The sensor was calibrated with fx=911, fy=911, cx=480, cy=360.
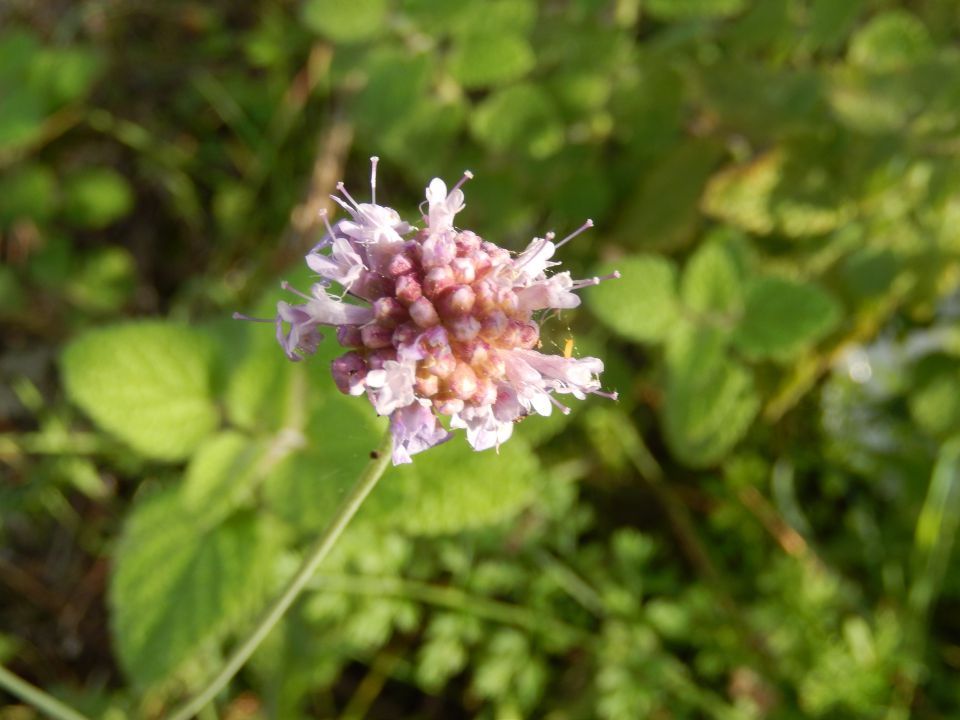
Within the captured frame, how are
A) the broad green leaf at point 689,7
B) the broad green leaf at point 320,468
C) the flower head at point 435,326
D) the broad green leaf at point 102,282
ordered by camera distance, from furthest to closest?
the broad green leaf at point 102,282
the broad green leaf at point 689,7
the broad green leaf at point 320,468
the flower head at point 435,326

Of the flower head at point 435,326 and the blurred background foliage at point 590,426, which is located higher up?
the blurred background foliage at point 590,426

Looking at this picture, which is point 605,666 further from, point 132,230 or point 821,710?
point 132,230

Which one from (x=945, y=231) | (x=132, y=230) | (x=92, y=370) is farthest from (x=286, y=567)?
(x=945, y=231)

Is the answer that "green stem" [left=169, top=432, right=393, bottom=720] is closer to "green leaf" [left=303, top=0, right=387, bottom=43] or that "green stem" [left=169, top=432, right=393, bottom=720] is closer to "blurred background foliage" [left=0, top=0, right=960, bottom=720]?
"blurred background foliage" [left=0, top=0, right=960, bottom=720]

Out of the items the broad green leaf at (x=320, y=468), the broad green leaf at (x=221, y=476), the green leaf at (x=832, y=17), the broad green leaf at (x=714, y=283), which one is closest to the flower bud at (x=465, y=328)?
the broad green leaf at (x=320, y=468)

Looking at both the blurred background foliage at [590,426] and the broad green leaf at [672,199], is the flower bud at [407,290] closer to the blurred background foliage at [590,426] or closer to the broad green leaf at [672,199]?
the blurred background foliage at [590,426]

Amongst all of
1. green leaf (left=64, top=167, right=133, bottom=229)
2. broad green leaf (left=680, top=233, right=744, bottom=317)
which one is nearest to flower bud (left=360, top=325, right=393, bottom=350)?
Answer: broad green leaf (left=680, top=233, right=744, bottom=317)

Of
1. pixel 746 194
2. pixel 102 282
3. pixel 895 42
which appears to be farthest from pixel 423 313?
pixel 102 282
